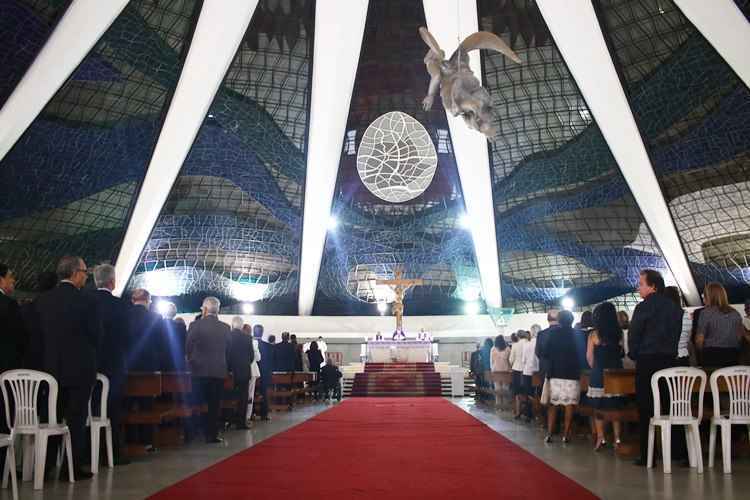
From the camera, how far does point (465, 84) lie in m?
13.8

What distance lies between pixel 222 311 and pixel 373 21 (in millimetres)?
14277

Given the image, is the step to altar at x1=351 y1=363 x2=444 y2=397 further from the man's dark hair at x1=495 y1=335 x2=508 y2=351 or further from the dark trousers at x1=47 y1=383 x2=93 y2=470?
the dark trousers at x1=47 y1=383 x2=93 y2=470

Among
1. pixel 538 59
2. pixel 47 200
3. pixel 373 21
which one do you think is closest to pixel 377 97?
pixel 373 21

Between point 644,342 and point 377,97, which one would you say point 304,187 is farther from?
point 644,342

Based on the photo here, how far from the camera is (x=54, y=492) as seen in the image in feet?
16.7

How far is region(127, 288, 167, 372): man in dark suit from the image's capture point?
7.20m

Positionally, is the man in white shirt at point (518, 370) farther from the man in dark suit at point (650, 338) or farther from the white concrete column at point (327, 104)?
the white concrete column at point (327, 104)

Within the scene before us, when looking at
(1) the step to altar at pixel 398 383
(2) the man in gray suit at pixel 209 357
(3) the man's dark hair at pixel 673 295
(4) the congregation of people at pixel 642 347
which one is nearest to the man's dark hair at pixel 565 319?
(4) the congregation of people at pixel 642 347

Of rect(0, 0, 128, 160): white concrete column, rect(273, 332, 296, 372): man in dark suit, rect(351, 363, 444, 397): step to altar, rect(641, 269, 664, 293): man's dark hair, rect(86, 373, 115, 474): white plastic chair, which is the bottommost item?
rect(351, 363, 444, 397): step to altar

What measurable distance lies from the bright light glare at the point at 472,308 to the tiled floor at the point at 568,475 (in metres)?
23.6

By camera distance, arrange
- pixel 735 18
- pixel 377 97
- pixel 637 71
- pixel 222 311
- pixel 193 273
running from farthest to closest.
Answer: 1. pixel 222 311
2. pixel 193 273
3. pixel 377 97
4. pixel 637 71
5. pixel 735 18

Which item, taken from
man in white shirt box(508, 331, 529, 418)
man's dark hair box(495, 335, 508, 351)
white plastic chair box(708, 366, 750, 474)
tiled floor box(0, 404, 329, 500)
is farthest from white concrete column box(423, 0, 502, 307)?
white plastic chair box(708, 366, 750, 474)

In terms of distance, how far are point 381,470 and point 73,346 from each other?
2565 millimetres

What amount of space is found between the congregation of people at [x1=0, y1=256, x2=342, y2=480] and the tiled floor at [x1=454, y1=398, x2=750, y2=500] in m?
3.71
